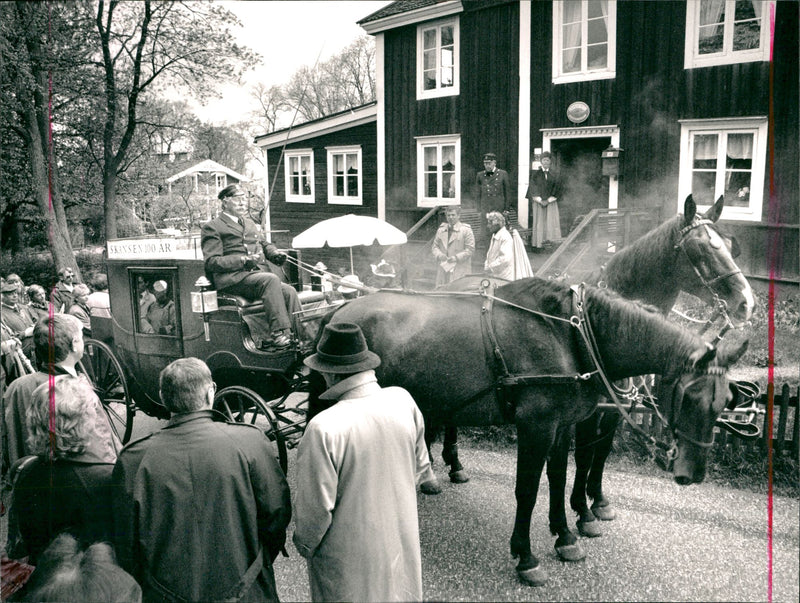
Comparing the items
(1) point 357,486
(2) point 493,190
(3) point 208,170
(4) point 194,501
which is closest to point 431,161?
(2) point 493,190

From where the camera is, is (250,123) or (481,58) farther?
(481,58)

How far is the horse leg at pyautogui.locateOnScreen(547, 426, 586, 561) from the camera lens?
384cm

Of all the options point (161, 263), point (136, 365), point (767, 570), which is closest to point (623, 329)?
point (767, 570)

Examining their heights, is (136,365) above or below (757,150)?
below

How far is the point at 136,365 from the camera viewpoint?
5.19m

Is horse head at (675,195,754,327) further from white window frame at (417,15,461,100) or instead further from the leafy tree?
the leafy tree

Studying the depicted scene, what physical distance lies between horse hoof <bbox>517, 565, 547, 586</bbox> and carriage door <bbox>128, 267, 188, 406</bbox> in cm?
297

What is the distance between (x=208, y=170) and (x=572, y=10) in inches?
131

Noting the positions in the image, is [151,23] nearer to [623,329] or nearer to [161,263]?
[161,263]

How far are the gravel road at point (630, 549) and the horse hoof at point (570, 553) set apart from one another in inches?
1.4

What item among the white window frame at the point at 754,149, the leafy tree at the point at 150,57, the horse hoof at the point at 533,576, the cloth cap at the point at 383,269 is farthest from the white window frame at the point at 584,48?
the horse hoof at the point at 533,576

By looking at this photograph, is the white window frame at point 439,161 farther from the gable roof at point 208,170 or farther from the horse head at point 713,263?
the horse head at point 713,263

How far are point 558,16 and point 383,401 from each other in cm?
428

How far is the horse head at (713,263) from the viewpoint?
4.16m
